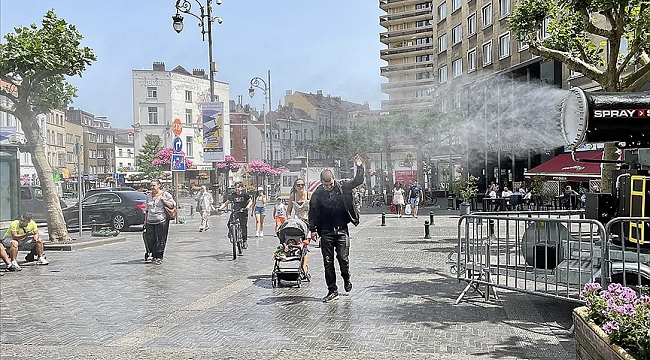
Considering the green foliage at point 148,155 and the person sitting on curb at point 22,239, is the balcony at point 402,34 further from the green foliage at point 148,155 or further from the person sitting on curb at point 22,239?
the person sitting on curb at point 22,239

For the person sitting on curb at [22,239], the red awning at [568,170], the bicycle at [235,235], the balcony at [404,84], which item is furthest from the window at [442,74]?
the person sitting on curb at [22,239]

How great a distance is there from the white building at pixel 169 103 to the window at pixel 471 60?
24.4m

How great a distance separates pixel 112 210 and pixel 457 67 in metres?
27.1

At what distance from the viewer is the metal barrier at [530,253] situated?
21.6 ft

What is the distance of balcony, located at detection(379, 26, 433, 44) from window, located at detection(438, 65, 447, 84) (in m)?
24.1

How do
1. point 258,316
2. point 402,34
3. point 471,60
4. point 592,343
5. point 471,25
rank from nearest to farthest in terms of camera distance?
point 592,343 < point 258,316 < point 471,25 < point 471,60 < point 402,34

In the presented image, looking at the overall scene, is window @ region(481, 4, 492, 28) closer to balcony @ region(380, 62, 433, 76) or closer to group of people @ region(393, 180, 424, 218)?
group of people @ region(393, 180, 424, 218)

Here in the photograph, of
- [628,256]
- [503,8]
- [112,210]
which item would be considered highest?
[503,8]

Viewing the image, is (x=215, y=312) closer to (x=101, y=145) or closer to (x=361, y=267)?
(x=361, y=267)

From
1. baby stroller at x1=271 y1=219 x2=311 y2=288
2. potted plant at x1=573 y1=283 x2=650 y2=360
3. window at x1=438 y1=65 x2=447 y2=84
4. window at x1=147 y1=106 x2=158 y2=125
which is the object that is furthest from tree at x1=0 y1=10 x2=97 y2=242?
window at x1=147 y1=106 x2=158 y2=125

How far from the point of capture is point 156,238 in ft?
40.0

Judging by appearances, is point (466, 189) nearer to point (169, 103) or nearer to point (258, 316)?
point (258, 316)

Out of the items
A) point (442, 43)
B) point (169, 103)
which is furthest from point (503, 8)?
point (169, 103)

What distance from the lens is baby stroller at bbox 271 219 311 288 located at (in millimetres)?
9266
